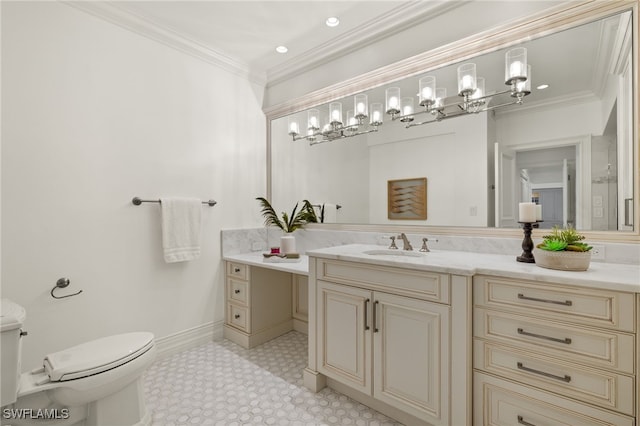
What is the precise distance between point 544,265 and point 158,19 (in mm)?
2939

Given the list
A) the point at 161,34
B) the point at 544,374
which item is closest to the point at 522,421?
the point at 544,374

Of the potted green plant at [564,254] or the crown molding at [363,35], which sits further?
the crown molding at [363,35]

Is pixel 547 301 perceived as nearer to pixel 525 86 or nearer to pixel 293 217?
pixel 525 86

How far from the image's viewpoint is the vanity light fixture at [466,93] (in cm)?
174

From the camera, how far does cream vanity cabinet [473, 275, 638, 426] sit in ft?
3.67

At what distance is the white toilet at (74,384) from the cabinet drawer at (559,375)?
1712 millimetres

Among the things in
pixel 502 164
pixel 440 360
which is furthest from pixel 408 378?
pixel 502 164

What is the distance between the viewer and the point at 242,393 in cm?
195

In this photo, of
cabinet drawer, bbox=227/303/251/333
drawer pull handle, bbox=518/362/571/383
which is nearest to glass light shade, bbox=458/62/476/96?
drawer pull handle, bbox=518/362/571/383

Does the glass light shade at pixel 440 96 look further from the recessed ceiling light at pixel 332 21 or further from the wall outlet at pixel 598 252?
the wall outlet at pixel 598 252

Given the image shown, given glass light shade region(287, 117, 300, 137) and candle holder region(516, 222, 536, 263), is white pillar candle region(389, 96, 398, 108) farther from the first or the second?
candle holder region(516, 222, 536, 263)

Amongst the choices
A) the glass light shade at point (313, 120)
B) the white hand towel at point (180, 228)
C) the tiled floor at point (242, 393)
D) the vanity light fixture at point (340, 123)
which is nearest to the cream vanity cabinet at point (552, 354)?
the tiled floor at point (242, 393)

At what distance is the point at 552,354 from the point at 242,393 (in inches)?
66.4

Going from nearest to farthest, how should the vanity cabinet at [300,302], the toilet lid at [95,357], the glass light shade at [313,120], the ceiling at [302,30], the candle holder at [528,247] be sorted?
1. the toilet lid at [95,357]
2. the candle holder at [528,247]
3. the ceiling at [302,30]
4. the glass light shade at [313,120]
5. the vanity cabinet at [300,302]
